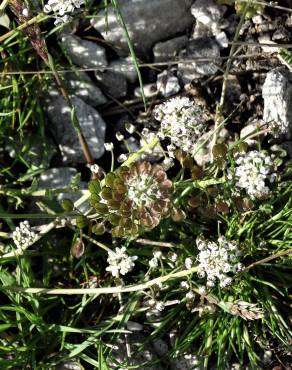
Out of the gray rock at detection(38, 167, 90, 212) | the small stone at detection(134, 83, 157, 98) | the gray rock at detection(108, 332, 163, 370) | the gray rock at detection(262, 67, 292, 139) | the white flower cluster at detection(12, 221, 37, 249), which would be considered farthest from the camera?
the small stone at detection(134, 83, 157, 98)

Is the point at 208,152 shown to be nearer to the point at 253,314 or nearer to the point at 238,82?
the point at 238,82

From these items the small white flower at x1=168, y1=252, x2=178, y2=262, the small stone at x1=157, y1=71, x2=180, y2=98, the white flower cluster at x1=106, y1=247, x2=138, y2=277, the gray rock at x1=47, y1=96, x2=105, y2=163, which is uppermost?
the small stone at x1=157, y1=71, x2=180, y2=98

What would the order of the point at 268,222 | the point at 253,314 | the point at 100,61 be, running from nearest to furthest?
the point at 253,314 < the point at 268,222 < the point at 100,61

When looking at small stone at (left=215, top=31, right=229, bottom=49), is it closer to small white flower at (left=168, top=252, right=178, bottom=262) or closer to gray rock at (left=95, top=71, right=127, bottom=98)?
gray rock at (left=95, top=71, right=127, bottom=98)

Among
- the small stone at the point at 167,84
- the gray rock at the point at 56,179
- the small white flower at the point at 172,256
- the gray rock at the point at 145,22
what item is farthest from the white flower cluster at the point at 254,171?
the gray rock at the point at 145,22

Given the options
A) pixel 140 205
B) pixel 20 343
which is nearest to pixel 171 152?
pixel 140 205

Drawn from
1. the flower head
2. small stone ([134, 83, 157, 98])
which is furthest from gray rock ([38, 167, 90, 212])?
the flower head

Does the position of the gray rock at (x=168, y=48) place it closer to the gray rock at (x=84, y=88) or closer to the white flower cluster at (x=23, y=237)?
the gray rock at (x=84, y=88)
